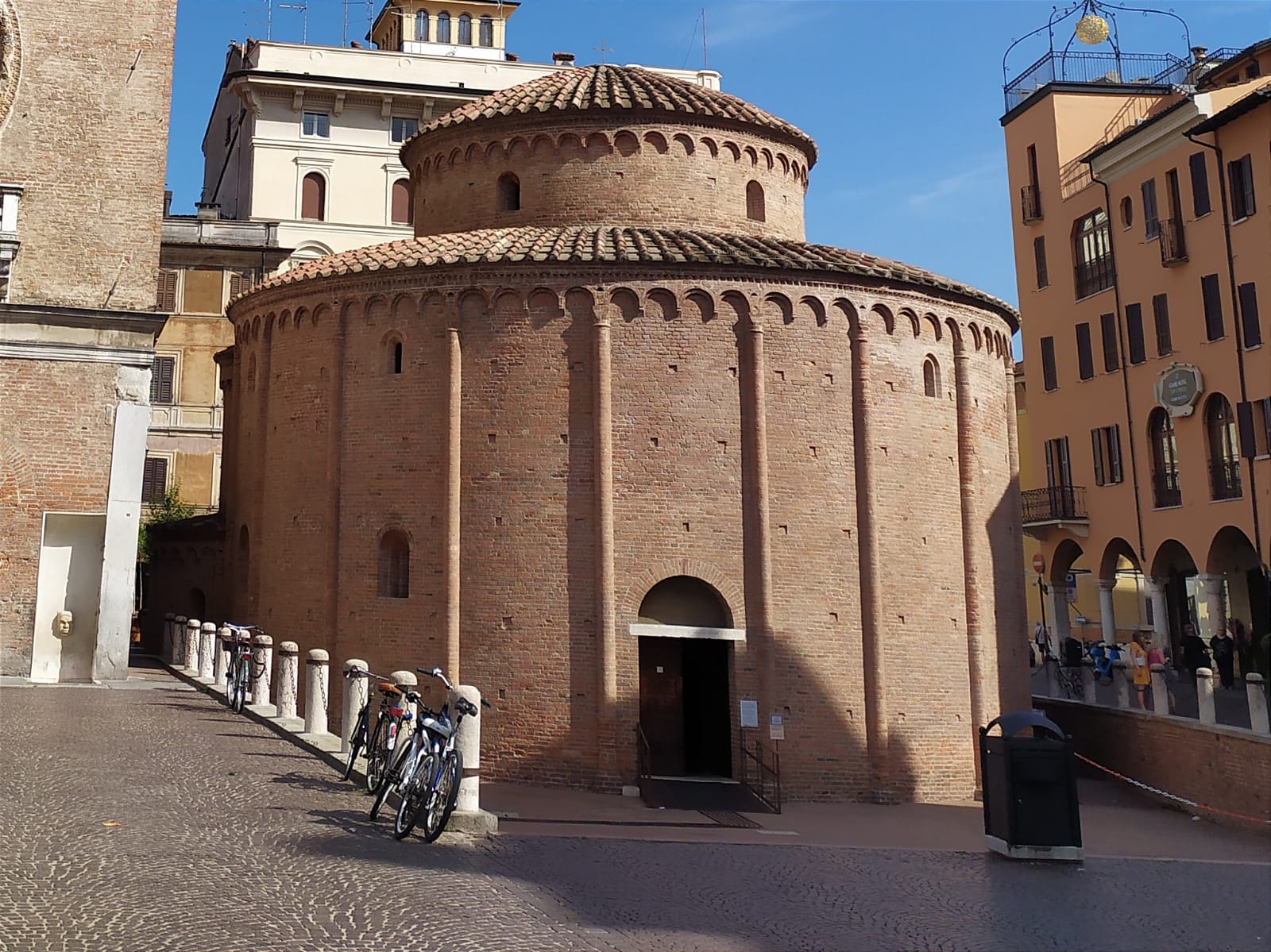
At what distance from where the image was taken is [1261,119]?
88.0 ft

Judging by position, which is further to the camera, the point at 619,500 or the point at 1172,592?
the point at 1172,592

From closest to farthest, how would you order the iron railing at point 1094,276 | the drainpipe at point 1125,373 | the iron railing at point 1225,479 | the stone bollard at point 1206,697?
the stone bollard at point 1206,697
the iron railing at point 1225,479
the drainpipe at point 1125,373
the iron railing at point 1094,276

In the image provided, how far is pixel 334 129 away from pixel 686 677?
2651 centimetres

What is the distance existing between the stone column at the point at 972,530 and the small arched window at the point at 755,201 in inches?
170

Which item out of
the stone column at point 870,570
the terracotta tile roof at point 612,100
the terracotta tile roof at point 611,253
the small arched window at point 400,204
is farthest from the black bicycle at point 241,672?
the small arched window at point 400,204

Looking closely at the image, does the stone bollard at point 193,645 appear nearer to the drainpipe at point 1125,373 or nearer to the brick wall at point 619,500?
the brick wall at point 619,500

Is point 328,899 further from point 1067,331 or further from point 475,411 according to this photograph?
point 1067,331

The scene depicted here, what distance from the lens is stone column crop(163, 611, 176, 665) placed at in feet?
69.9

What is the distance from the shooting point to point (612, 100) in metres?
21.7

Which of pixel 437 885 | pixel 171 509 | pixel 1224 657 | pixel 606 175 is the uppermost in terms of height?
pixel 606 175

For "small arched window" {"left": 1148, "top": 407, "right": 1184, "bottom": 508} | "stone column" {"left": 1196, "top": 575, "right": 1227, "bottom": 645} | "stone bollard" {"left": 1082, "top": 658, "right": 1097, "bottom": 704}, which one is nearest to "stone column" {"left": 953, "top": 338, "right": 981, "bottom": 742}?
"stone bollard" {"left": 1082, "top": 658, "right": 1097, "bottom": 704}

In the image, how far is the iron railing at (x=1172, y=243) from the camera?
29.3m

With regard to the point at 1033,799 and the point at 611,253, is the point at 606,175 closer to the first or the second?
the point at 611,253

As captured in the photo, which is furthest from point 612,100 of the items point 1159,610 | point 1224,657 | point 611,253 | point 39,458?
point 1159,610
